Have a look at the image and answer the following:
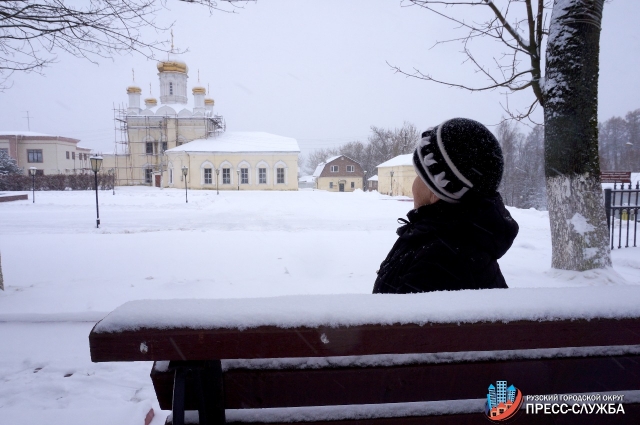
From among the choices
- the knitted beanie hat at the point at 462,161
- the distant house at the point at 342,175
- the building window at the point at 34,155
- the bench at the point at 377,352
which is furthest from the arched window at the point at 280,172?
the bench at the point at 377,352

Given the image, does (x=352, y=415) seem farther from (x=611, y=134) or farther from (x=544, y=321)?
(x=611, y=134)

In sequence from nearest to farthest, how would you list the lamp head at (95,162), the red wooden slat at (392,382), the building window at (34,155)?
the red wooden slat at (392,382) → the lamp head at (95,162) → the building window at (34,155)

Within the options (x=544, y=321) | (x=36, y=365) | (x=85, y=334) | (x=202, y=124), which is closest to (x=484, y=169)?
(x=544, y=321)

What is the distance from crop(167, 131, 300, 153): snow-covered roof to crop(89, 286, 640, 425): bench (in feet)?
150

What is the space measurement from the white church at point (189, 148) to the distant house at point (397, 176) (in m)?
10.3

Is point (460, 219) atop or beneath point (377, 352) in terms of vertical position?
atop

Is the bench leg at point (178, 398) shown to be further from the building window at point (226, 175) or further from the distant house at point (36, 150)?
Answer: the distant house at point (36, 150)

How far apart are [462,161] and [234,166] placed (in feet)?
151

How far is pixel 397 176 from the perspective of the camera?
4344 centimetres

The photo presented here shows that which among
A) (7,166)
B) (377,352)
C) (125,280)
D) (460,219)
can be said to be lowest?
(125,280)

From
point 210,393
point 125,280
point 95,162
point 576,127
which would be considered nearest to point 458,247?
point 210,393

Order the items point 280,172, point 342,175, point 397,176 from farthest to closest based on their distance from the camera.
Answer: point 342,175, point 280,172, point 397,176

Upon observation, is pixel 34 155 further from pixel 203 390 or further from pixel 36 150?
pixel 203 390

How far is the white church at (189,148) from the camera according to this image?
45.7 meters
